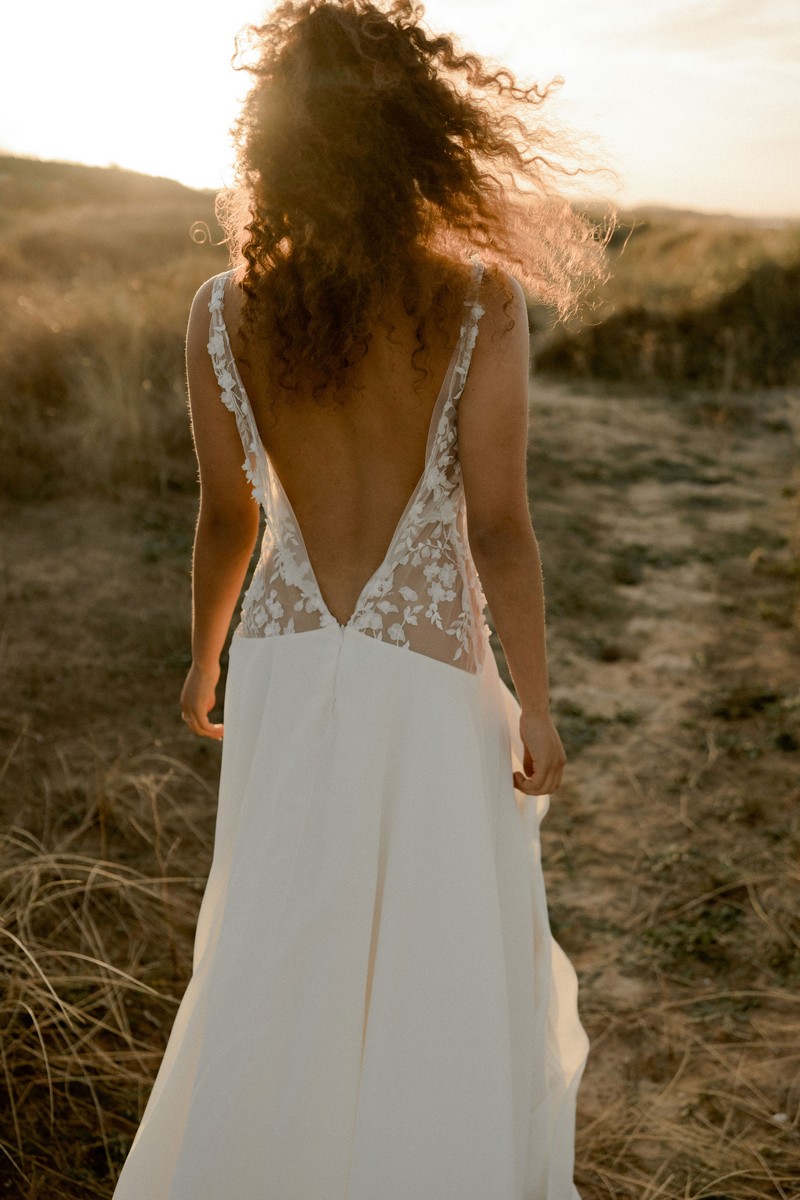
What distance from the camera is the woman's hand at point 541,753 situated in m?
1.67

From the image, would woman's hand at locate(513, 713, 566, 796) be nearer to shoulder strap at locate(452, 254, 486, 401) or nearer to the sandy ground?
shoulder strap at locate(452, 254, 486, 401)

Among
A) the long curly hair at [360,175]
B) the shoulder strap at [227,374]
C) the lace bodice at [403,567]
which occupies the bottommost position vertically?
the lace bodice at [403,567]

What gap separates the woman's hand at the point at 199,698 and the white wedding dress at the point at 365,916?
397 millimetres

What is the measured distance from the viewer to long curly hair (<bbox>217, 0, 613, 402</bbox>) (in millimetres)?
1369

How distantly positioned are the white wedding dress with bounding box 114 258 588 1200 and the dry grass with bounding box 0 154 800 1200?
71cm

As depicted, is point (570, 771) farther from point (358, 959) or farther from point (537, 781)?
point (358, 959)

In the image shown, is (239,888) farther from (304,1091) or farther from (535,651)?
(535,651)

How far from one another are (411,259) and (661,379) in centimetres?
950

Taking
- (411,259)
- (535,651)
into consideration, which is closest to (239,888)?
(535,651)

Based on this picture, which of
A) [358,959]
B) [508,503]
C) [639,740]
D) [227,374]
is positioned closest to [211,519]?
[227,374]

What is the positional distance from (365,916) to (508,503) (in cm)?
69

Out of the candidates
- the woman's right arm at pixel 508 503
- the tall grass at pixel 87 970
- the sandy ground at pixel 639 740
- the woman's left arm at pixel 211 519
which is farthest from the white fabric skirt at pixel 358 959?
the sandy ground at pixel 639 740

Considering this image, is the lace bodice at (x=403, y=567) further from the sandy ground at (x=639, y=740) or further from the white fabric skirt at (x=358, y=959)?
the sandy ground at (x=639, y=740)

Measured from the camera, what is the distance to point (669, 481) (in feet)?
25.2
